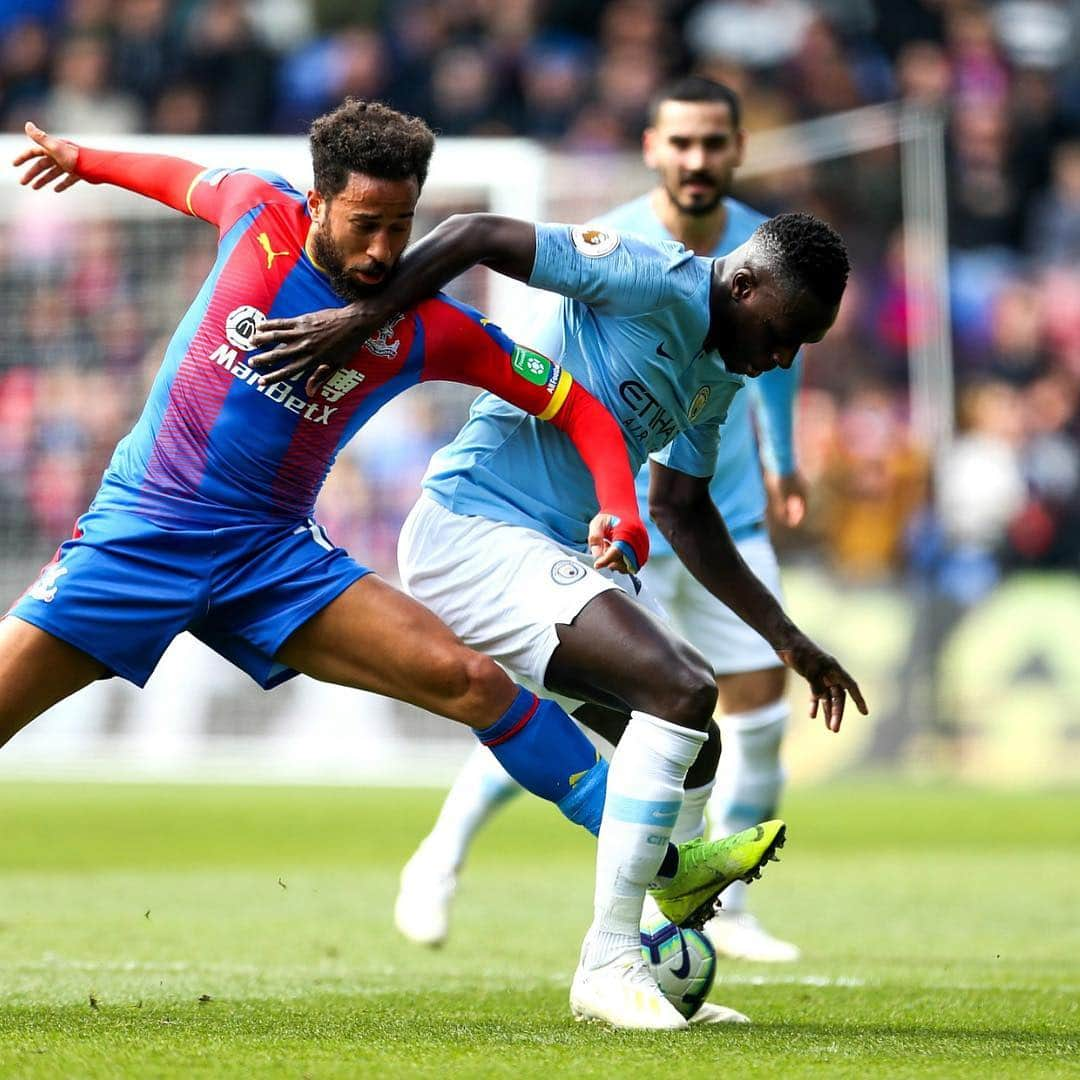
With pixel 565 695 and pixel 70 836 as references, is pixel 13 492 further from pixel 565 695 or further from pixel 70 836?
pixel 565 695

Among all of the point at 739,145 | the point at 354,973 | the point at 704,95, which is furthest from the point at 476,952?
the point at 704,95

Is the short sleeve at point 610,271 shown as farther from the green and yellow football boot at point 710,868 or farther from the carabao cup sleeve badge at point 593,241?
the green and yellow football boot at point 710,868

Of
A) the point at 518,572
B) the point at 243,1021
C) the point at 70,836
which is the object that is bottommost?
the point at 70,836

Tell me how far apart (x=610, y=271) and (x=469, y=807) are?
2678 mm

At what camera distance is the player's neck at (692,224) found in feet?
24.5

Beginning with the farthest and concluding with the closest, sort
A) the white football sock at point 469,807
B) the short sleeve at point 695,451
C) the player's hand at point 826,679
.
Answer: the white football sock at point 469,807
the short sleeve at point 695,451
the player's hand at point 826,679

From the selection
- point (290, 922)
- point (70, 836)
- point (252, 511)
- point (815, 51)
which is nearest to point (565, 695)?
point (252, 511)

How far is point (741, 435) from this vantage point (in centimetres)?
782

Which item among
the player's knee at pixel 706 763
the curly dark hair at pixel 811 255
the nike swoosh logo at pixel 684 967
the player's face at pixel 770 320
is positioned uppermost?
the curly dark hair at pixel 811 255

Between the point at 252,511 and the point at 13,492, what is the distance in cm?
1010

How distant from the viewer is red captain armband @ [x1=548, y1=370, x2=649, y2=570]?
499cm

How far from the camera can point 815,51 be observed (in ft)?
62.8

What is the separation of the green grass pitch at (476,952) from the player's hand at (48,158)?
224 centimetres

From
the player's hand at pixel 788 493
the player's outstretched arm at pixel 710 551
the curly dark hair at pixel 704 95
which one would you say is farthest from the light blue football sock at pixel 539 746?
the curly dark hair at pixel 704 95
